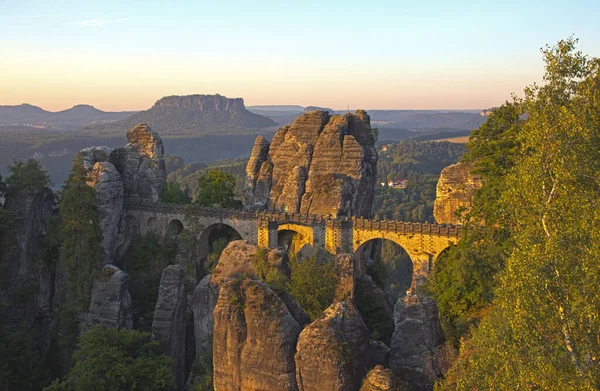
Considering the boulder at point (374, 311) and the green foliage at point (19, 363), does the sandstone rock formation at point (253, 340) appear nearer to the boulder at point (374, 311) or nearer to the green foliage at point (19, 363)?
the boulder at point (374, 311)

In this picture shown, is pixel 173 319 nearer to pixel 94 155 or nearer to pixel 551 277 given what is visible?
pixel 94 155

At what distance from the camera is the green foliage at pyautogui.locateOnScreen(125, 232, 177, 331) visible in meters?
38.6

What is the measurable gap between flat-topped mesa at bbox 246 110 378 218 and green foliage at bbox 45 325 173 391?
19615 millimetres

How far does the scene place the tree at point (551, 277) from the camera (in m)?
13.2

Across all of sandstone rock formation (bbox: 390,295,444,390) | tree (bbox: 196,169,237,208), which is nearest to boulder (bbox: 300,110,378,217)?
tree (bbox: 196,169,237,208)

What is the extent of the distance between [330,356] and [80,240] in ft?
86.4

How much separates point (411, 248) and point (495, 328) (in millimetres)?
22525

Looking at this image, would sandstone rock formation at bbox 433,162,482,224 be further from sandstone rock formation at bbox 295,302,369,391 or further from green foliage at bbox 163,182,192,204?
green foliage at bbox 163,182,192,204

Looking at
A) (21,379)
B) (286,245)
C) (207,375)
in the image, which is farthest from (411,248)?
(21,379)

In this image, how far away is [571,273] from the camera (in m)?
14.0

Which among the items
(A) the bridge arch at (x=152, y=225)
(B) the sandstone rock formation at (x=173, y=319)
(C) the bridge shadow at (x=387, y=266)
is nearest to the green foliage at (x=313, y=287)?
(B) the sandstone rock formation at (x=173, y=319)

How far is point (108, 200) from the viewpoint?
42219 millimetres

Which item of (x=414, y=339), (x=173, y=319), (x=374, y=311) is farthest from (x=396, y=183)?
(x=414, y=339)

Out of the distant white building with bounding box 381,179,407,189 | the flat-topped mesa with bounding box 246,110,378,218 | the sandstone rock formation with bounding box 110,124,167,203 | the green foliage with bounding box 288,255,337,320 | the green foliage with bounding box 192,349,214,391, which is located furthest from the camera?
the distant white building with bounding box 381,179,407,189
